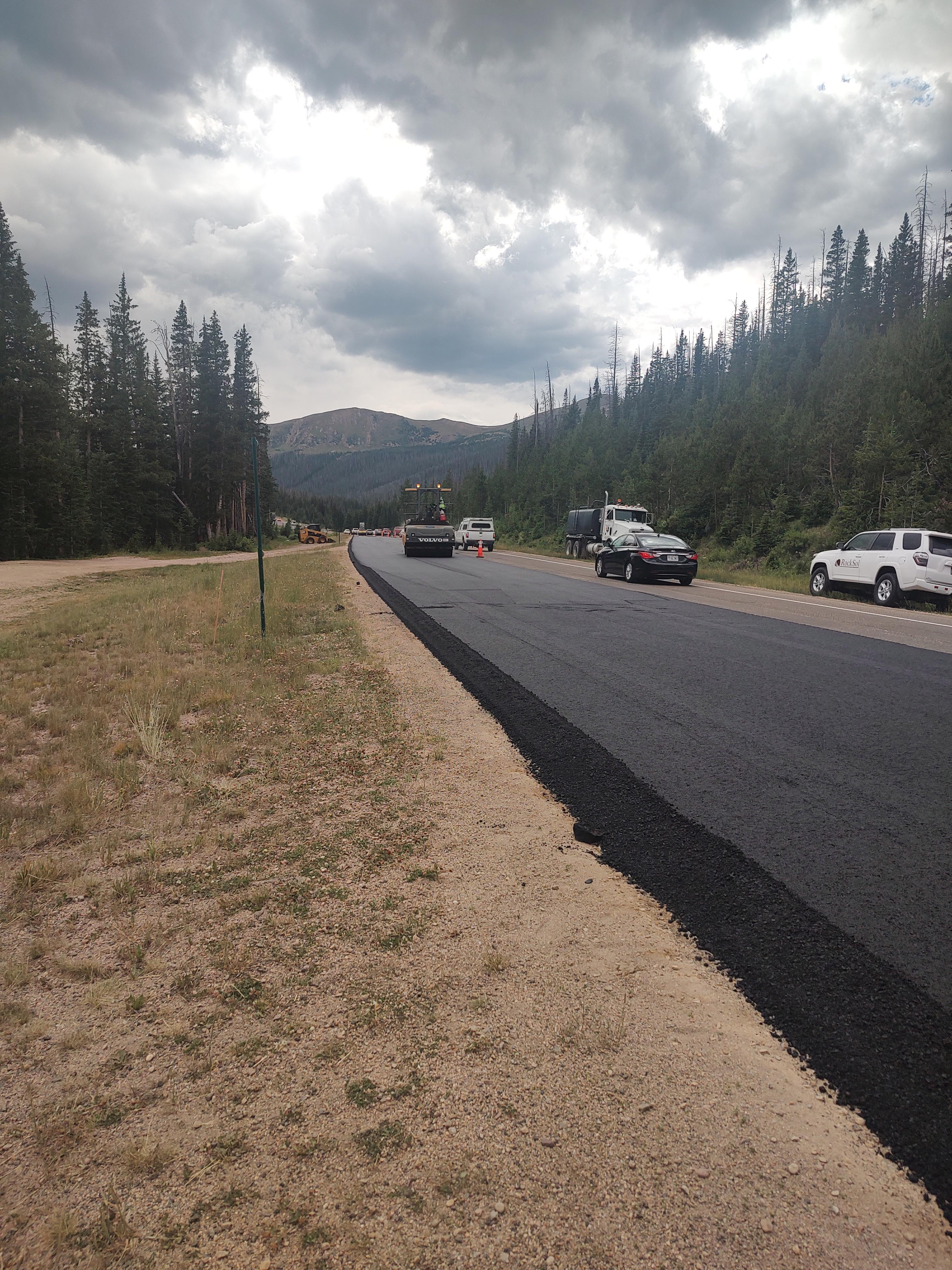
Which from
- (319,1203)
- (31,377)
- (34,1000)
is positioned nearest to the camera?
(319,1203)

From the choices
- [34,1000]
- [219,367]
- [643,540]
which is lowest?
[34,1000]

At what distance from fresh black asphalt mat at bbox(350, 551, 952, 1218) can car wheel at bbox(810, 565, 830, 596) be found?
1722 centimetres

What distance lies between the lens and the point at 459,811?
4344 millimetres

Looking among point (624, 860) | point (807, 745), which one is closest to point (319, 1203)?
point (624, 860)

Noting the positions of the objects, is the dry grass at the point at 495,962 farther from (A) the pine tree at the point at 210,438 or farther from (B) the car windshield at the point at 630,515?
(A) the pine tree at the point at 210,438

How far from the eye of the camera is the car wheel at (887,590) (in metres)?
16.9

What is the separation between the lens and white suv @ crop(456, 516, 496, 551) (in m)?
47.3

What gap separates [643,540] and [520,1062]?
20.8 metres

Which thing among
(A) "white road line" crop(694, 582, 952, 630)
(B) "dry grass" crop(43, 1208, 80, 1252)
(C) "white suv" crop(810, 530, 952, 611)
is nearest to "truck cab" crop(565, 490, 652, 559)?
(A) "white road line" crop(694, 582, 952, 630)

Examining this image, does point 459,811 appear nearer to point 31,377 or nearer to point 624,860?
point 624,860

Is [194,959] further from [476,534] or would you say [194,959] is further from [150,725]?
[476,534]

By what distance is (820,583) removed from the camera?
19.7m

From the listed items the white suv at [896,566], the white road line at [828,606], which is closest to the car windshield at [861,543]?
the white suv at [896,566]

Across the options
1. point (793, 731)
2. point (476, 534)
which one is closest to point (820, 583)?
point (793, 731)
